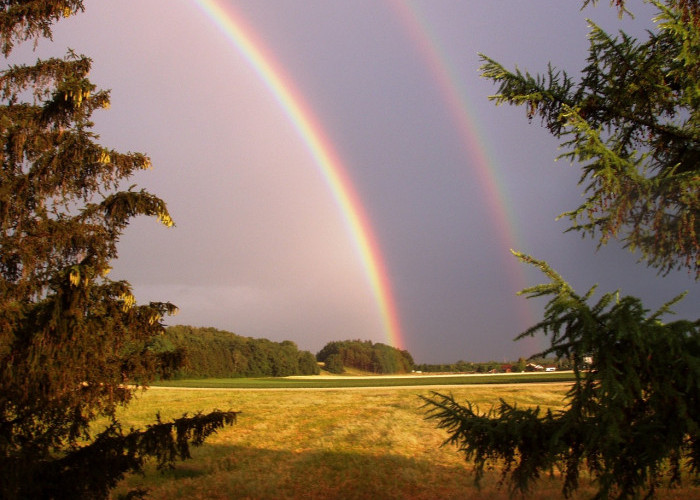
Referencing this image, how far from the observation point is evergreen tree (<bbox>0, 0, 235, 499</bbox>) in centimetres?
595

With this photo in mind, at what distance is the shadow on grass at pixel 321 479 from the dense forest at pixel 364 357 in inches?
4309

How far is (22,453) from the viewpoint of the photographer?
5695 mm

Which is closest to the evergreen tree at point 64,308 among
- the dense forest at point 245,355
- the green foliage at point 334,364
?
the dense forest at point 245,355

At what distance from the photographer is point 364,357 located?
130000mm

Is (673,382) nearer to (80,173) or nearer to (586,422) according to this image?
(586,422)

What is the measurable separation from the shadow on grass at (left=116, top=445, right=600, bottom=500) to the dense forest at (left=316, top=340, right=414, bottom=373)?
109461 millimetres

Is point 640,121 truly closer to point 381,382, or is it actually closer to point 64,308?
point 64,308

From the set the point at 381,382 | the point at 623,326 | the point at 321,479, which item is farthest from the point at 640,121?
the point at 381,382

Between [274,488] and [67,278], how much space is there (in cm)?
955

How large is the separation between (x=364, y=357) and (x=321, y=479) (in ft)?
389

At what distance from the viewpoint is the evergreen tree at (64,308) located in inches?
234

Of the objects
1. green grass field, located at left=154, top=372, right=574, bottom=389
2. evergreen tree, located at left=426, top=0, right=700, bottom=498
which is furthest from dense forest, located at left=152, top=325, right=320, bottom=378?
evergreen tree, located at left=426, top=0, right=700, bottom=498

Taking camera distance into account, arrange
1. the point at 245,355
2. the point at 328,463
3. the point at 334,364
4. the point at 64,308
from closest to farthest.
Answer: the point at 64,308
the point at 328,463
the point at 245,355
the point at 334,364

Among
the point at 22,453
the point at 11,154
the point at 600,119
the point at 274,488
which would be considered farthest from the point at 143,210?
the point at 274,488
